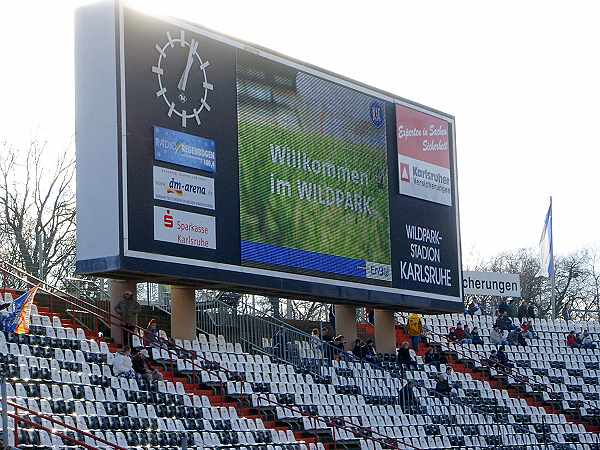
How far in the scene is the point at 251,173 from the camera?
21.8 meters

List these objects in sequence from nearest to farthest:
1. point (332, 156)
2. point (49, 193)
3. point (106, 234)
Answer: point (106, 234) → point (332, 156) → point (49, 193)

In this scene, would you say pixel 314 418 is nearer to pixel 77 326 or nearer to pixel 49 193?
pixel 77 326

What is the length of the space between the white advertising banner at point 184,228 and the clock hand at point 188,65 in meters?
1.99

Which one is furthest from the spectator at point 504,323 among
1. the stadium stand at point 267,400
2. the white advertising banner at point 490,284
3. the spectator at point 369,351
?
A: the spectator at point 369,351

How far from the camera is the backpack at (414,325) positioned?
1128 inches

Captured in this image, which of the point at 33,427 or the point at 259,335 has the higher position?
the point at 259,335

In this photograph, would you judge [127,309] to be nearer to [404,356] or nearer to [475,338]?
[404,356]

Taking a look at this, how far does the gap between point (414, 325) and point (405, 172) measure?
14.0ft

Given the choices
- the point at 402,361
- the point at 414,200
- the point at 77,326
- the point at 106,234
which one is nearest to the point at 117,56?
the point at 106,234

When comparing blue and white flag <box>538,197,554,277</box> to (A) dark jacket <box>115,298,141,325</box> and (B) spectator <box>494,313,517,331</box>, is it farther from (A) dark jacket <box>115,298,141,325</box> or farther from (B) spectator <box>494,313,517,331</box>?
(A) dark jacket <box>115,298,141,325</box>

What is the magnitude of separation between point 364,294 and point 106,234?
6.48 metres

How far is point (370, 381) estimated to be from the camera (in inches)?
977

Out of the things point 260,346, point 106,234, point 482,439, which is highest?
point 106,234

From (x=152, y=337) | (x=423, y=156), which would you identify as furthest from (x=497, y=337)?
(x=152, y=337)
